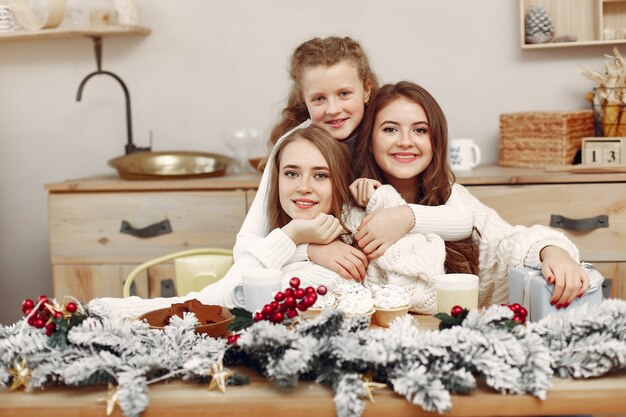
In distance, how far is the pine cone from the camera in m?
2.92

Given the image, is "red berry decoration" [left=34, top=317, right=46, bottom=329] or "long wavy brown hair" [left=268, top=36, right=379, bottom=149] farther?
"long wavy brown hair" [left=268, top=36, right=379, bottom=149]

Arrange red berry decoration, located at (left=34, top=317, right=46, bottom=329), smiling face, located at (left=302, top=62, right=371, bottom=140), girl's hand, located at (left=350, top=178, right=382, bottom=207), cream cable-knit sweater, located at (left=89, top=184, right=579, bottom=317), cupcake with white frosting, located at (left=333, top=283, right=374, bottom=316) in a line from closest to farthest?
red berry decoration, located at (left=34, top=317, right=46, bottom=329) → cupcake with white frosting, located at (left=333, top=283, right=374, bottom=316) → cream cable-knit sweater, located at (left=89, top=184, right=579, bottom=317) → girl's hand, located at (left=350, top=178, right=382, bottom=207) → smiling face, located at (left=302, top=62, right=371, bottom=140)

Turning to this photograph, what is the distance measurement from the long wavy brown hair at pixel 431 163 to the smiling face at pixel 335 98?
0.04 meters

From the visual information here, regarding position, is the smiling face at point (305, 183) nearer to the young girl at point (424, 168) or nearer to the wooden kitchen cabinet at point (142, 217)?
the young girl at point (424, 168)

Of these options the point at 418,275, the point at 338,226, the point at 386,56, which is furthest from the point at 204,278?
the point at 386,56

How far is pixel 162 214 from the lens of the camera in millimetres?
2754

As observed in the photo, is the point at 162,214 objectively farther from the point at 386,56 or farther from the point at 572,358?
the point at 572,358

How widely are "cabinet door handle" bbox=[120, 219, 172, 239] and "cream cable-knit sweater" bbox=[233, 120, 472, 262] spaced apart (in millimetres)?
887

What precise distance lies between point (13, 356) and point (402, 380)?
582 mm

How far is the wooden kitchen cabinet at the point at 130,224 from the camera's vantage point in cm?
273

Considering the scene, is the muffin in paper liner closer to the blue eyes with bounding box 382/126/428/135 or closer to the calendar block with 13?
the blue eyes with bounding box 382/126/428/135

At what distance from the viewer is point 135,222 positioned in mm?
A: 2766

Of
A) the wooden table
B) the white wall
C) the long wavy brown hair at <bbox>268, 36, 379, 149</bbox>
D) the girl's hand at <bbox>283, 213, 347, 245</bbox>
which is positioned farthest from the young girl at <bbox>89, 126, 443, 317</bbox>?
the white wall

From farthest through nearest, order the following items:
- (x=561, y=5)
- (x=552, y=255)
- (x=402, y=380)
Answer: (x=561, y=5) → (x=552, y=255) → (x=402, y=380)
